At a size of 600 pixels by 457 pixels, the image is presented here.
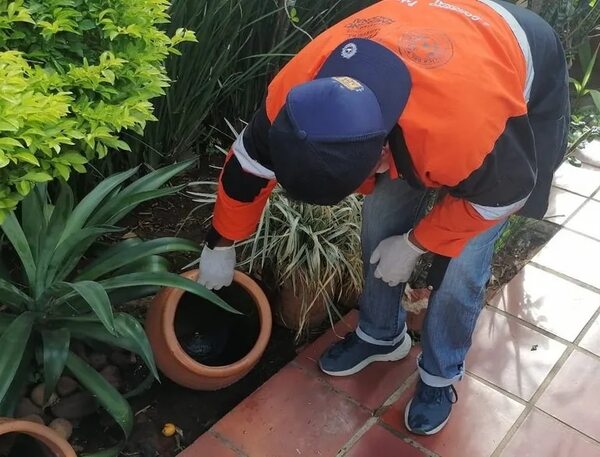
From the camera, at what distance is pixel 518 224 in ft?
8.84

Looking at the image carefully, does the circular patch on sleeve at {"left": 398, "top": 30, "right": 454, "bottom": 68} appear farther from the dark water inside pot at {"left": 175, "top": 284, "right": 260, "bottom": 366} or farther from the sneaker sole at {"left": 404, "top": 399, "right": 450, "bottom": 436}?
the sneaker sole at {"left": 404, "top": 399, "right": 450, "bottom": 436}

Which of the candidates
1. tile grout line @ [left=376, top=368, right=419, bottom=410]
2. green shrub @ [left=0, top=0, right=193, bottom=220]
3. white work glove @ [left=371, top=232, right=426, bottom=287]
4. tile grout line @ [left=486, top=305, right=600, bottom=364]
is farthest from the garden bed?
green shrub @ [left=0, top=0, right=193, bottom=220]

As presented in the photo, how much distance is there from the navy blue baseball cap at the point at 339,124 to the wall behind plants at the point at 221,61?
1.35 m

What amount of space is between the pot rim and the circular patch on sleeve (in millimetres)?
912

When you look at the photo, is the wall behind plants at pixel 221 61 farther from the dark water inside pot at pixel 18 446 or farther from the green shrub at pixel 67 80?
the dark water inside pot at pixel 18 446

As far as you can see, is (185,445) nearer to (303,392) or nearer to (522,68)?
(303,392)

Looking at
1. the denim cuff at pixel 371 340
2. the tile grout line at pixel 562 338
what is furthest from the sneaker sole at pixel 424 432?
the tile grout line at pixel 562 338

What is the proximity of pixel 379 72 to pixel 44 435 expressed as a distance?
1.08 m

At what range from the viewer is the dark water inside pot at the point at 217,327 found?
2.07 metres

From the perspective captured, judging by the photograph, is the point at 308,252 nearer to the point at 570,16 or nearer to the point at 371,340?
the point at 371,340

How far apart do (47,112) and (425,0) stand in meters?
0.82

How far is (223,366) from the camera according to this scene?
189 centimetres

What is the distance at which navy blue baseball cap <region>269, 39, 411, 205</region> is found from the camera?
1.15 meters

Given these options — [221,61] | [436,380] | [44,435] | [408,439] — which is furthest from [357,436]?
[221,61]
